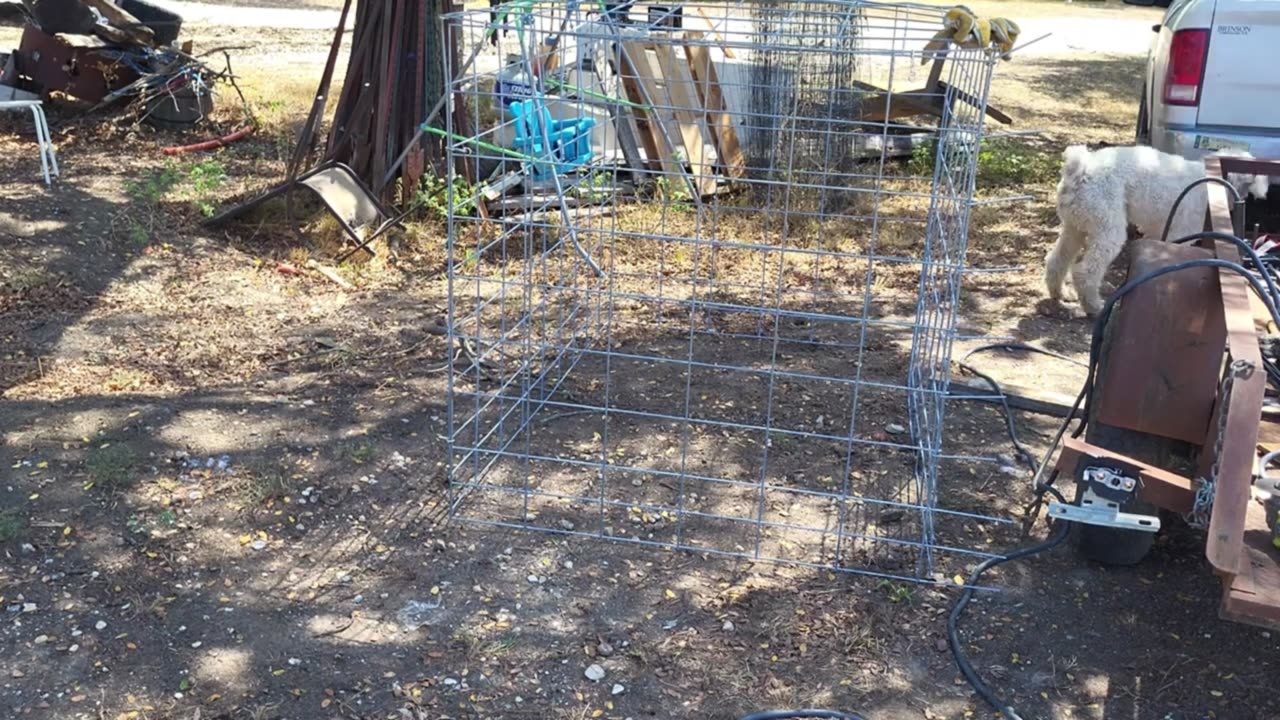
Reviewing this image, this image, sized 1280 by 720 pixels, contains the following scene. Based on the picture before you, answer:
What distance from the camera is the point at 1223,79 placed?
230 inches

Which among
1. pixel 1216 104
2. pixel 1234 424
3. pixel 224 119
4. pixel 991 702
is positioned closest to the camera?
pixel 1234 424

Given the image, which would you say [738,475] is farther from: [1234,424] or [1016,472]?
[1234,424]

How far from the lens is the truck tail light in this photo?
19.1ft

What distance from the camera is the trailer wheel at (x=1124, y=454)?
3.22 meters

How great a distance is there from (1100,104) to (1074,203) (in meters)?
7.37

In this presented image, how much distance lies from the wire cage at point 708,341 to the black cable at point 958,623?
0.35 ft

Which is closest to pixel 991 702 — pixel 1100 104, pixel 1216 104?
pixel 1216 104

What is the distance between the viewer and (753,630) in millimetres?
3035

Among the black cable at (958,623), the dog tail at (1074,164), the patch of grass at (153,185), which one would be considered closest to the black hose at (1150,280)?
the black cable at (958,623)

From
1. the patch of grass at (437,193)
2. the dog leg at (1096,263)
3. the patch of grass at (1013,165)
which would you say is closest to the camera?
the dog leg at (1096,263)

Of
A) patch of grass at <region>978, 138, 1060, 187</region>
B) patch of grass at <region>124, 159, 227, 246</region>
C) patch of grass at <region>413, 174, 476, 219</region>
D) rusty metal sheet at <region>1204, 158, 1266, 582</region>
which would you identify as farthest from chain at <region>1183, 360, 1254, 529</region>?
patch of grass at <region>978, 138, 1060, 187</region>

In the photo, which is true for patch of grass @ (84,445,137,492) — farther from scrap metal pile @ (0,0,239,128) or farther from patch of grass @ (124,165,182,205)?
scrap metal pile @ (0,0,239,128)

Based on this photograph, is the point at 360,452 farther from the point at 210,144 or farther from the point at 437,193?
the point at 210,144

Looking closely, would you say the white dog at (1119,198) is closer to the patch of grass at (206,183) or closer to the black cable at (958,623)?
the black cable at (958,623)
